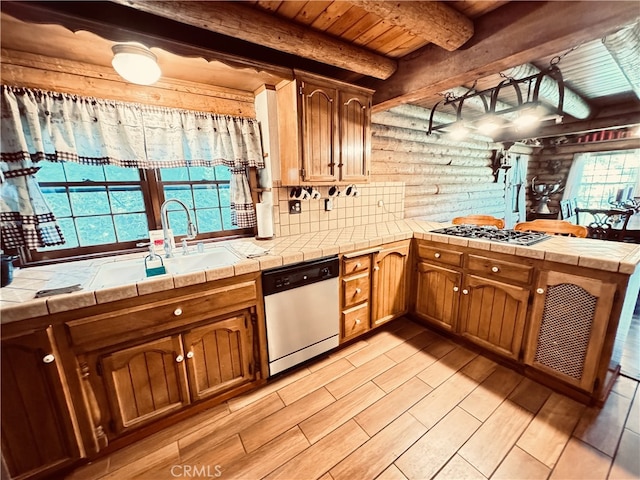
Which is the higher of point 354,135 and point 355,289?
point 354,135

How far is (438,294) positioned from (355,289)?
0.82m

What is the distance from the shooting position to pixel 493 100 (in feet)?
6.56

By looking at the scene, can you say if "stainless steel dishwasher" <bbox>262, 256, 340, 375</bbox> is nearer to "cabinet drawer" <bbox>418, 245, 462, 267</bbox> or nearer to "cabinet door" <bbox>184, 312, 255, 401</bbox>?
"cabinet door" <bbox>184, 312, 255, 401</bbox>

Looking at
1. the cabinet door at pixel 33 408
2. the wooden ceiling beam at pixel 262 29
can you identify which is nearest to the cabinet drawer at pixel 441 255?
the wooden ceiling beam at pixel 262 29

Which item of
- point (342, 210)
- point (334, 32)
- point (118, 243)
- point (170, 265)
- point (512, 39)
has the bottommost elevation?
point (170, 265)

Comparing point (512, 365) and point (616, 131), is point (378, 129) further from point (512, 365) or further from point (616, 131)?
point (616, 131)

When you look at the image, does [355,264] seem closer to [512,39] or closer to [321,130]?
[321,130]

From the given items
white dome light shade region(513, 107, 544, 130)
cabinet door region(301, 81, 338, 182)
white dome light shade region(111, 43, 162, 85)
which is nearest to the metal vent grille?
white dome light shade region(513, 107, 544, 130)

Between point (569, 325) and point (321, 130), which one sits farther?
point (321, 130)

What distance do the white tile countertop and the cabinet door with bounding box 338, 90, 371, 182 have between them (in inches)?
22.7

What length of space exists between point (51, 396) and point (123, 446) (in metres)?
0.52

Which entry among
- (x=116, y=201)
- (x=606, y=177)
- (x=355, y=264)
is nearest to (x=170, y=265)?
(x=116, y=201)

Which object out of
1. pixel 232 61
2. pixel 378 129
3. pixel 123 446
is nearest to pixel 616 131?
pixel 378 129

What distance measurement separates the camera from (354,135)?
2.20 metres
